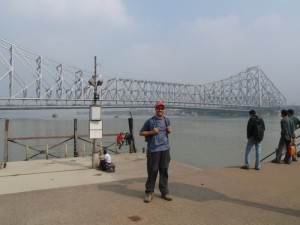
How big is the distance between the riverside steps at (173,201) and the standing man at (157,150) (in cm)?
23

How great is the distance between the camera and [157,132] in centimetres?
513

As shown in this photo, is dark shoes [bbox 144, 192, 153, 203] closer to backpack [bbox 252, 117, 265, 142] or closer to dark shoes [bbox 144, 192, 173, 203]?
dark shoes [bbox 144, 192, 173, 203]

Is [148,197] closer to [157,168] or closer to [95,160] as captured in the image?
[157,168]

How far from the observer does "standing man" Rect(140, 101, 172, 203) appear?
5156mm

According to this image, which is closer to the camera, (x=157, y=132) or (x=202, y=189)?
(x=157, y=132)

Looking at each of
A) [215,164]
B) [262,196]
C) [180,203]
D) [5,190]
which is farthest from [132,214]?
[215,164]

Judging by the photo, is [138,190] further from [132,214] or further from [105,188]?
[132,214]

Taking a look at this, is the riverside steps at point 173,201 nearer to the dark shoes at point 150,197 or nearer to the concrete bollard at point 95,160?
the dark shoes at point 150,197

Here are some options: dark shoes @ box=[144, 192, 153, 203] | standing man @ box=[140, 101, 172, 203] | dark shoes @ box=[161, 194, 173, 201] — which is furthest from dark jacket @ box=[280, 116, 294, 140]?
dark shoes @ box=[144, 192, 153, 203]

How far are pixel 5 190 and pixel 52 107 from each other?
6915 cm

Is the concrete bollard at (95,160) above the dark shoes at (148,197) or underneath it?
underneath

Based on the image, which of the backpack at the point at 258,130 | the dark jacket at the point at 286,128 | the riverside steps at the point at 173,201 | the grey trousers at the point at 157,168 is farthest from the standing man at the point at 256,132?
the grey trousers at the point at 157,168

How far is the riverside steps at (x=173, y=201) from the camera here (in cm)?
425

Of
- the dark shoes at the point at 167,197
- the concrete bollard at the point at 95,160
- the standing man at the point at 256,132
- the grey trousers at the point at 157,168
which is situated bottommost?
the concrete bollard at the point at 95,160
